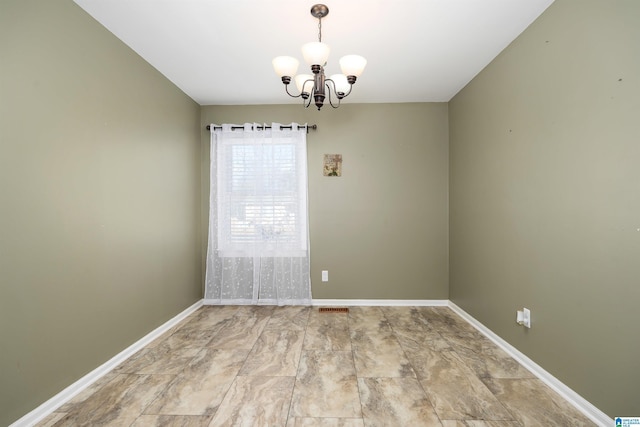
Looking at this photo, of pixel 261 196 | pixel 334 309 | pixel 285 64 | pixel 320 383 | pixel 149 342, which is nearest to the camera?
pixel 285 64

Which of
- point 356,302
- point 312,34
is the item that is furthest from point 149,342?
point 312,34

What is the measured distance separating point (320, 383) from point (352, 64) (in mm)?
2080

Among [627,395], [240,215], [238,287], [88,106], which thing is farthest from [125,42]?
[627,395]

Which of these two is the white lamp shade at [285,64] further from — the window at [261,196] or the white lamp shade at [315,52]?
the window at [261,196]

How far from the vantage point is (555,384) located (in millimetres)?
1918

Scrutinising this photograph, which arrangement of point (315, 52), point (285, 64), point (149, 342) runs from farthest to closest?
point (149, 342)
point (285, 64)
point (315, 52)

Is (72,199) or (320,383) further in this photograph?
(320,383)

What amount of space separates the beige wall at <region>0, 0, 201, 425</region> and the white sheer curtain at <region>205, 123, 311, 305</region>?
2.63 ft

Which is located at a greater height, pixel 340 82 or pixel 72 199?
pixel 340 82

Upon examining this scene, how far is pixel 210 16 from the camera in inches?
81.7

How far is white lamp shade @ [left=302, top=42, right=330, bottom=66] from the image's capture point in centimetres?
173

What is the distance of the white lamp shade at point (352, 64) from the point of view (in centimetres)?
180

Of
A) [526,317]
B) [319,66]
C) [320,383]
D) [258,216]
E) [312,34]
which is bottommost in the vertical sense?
[320,383]

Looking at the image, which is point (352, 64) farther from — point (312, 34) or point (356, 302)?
point (356, 302)
